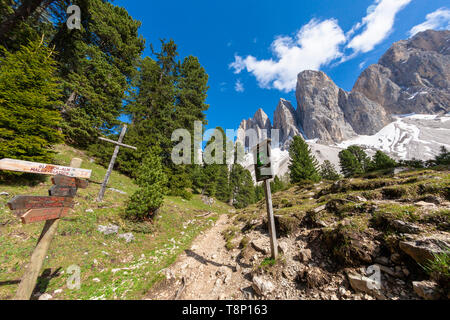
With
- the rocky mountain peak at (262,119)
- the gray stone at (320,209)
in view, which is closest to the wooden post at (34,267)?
the gray stone at (320,209)

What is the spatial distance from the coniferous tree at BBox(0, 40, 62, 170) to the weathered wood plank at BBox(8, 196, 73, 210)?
21.7 ft

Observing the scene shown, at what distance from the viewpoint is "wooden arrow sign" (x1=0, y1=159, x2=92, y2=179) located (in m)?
2.96

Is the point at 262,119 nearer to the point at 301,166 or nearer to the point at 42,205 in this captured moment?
the point at 301,166

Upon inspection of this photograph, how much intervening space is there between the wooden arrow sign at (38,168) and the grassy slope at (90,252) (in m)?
3.39

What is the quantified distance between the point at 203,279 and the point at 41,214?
4.75m

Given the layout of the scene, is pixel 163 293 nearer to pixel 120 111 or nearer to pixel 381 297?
pixel 381 297

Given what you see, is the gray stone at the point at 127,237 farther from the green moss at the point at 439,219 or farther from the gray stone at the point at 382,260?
the green moss at the point at 439,219

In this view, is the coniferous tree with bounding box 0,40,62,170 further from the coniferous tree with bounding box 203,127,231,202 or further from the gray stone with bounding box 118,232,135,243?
the coniferous tree with bounding box 203,127,231,202

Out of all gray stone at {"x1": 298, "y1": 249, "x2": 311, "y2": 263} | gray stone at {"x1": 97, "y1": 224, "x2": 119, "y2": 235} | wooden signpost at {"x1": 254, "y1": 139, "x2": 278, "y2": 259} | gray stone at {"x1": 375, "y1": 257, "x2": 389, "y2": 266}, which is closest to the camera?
gray stone at {"x1": 375, "y1": 257, "x2": 389, "y2": 266}

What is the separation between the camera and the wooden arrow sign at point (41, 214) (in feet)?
9.91

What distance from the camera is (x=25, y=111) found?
7.45 meters

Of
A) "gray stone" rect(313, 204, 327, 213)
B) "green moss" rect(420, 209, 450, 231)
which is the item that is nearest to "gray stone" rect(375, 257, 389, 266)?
"green moss" rect(420, 209, 450, 231)
